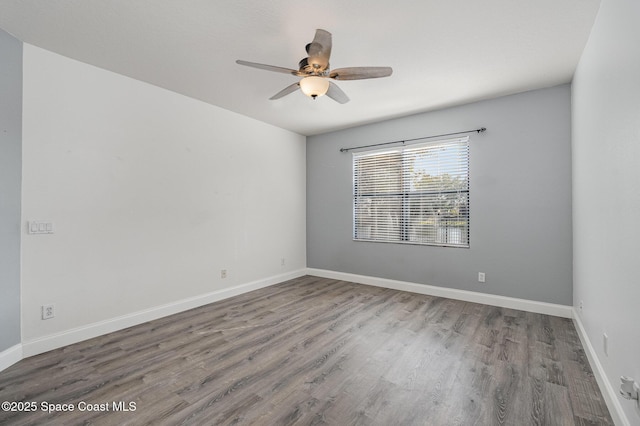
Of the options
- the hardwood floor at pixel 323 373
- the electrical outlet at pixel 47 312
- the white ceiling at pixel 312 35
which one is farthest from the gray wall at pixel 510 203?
the electrical outlet at pixel 47 312

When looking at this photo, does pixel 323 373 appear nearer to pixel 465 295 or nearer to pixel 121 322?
pixel 121 322

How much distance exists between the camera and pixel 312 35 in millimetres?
2312

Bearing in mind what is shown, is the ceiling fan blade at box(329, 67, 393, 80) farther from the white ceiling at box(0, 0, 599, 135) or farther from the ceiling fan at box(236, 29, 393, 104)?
the white ceiling at box(0, 0, 599, 135)

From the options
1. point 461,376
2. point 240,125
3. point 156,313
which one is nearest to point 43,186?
point 156,313

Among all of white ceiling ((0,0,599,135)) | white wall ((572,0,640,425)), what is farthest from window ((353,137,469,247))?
white wall ((572,0,640,425))

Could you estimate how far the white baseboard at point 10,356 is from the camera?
7.25 ft

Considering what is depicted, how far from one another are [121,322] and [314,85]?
10.0 ft

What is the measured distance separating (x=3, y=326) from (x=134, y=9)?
2.62 m

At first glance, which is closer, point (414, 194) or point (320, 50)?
point (320, 50)

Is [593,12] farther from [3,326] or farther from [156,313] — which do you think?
[3,326]

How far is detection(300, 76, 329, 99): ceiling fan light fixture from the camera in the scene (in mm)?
2291

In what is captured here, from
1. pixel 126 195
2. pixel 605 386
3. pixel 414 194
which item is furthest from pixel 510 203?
pixel 126 195

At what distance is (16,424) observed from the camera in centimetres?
164

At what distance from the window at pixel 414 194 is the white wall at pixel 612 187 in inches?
55.6
